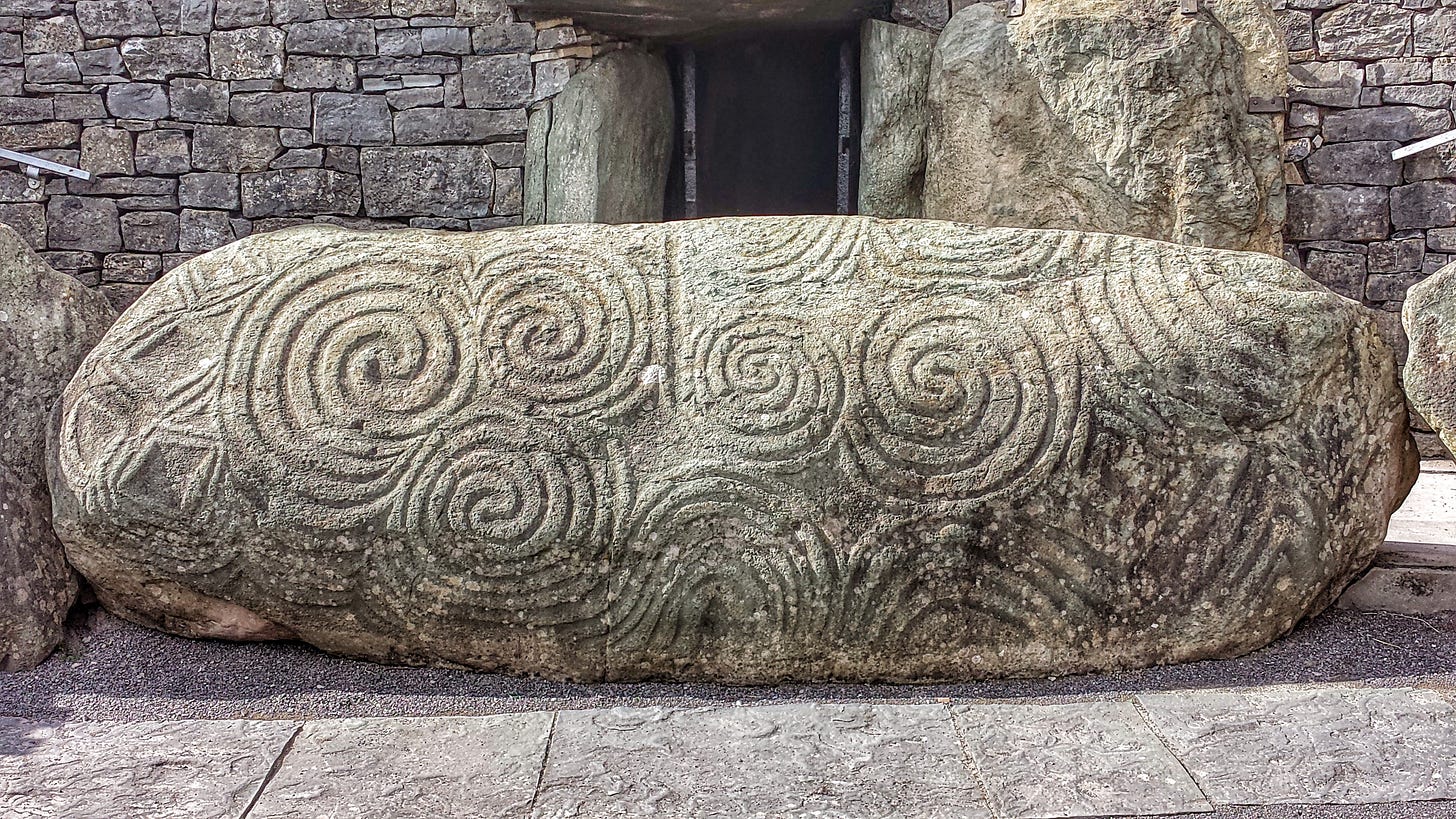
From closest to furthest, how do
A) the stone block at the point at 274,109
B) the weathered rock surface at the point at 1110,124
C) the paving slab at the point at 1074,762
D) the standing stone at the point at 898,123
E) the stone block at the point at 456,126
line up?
1. the paving slab at the point at 1074,762
2. the weathered rock surface at the point at 1110,124
3. the standing stone at the point at 898,123
4. the stone block at the point at 456,126
5. the stone block at the point at 274,109

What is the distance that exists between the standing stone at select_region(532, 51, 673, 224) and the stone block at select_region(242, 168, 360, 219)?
55cm

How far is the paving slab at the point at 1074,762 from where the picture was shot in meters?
1.80

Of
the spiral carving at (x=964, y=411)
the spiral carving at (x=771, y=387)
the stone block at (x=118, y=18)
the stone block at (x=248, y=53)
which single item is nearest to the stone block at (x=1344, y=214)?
the spiral carving at (x=964, y=411)

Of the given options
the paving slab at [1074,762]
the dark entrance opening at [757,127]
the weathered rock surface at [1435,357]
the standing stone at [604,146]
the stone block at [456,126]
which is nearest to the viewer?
the paving slab at [1074,762]

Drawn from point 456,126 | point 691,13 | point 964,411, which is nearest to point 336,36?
point 456,126

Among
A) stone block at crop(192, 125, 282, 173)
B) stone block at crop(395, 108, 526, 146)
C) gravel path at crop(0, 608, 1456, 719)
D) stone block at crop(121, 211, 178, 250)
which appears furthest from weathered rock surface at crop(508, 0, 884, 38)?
gravel path at crop(0, 608, 1456, 719)

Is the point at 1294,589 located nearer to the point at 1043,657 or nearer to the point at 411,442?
the point at 1043,657

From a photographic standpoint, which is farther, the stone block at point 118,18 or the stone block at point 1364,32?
the stone block at point 118,18

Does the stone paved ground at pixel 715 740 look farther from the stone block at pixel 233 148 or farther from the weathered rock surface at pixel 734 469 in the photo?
the stone block at pixel 233 148

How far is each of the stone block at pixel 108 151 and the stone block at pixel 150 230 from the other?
247 mm

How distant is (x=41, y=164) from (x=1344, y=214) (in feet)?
22.7

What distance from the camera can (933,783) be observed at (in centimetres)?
Result: 188

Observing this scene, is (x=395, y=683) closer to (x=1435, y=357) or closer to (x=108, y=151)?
(x=1435, y=357)

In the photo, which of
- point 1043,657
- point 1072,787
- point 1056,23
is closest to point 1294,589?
point 1043,657
